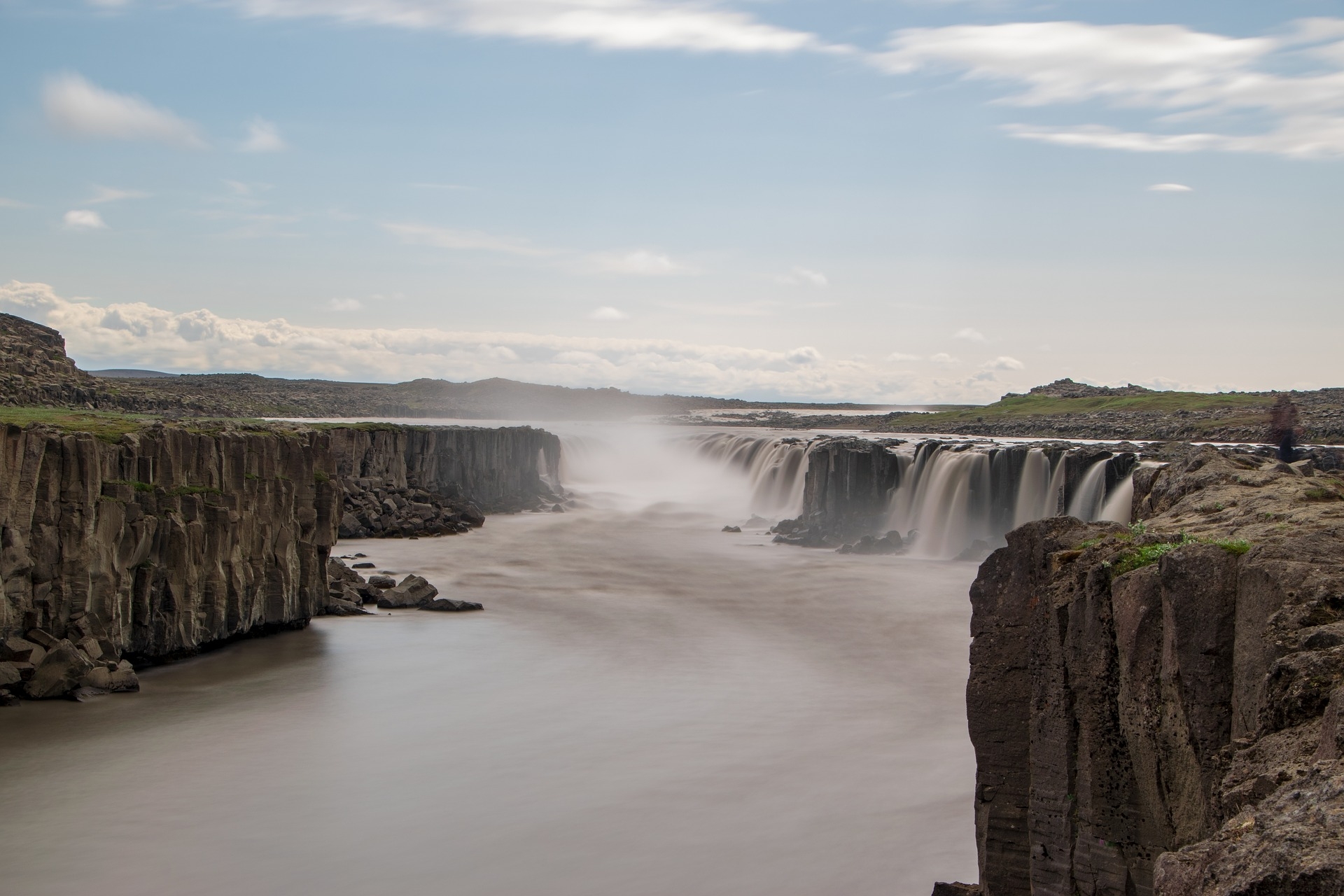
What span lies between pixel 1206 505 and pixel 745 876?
6385 millimetres

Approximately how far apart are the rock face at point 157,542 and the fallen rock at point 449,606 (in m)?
1.56

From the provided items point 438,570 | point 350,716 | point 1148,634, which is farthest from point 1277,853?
point 438,570

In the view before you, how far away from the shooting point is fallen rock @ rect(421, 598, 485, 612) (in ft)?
89.9

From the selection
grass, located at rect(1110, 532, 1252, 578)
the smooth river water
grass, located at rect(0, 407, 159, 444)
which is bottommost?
the smooth river water

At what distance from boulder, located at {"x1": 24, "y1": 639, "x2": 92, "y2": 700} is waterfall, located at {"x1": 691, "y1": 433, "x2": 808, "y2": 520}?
38235 millimetres

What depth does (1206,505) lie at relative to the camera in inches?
405

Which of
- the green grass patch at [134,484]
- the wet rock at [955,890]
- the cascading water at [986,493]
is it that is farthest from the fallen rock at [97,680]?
the cascading water at [986,493]

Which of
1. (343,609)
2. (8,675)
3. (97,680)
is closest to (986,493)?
(343,609)

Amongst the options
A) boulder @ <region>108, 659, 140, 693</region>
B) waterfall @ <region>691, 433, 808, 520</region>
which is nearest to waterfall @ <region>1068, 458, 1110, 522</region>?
waterfall @ <region>691, 433, 808, 520</region>

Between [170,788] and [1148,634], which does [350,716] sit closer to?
[170,788]

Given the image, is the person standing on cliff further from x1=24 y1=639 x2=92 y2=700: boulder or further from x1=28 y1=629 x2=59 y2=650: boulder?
x1=28 y1=629 x2=59 y2=650: boulder

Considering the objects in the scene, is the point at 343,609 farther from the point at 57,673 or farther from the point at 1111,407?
the point at 1111,407

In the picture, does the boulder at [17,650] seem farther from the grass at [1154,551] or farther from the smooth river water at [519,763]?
the grass at [1154,551]

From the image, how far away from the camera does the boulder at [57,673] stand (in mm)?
17797
